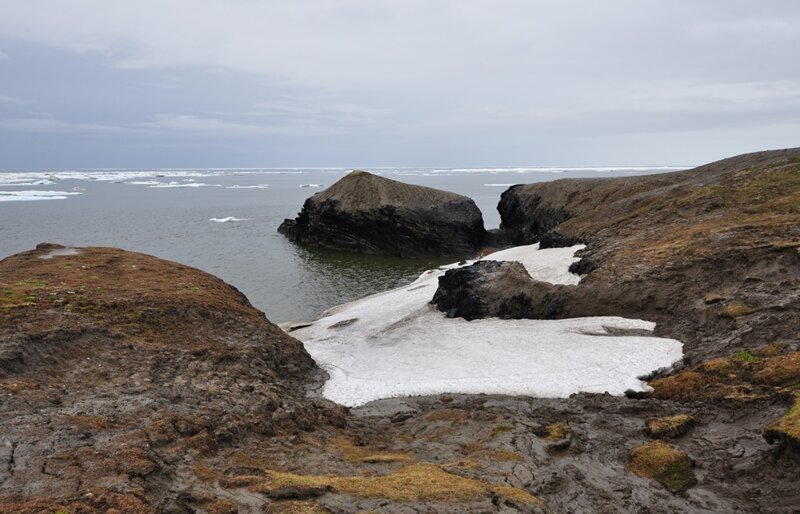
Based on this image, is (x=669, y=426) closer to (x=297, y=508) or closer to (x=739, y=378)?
(x=739, y=378)

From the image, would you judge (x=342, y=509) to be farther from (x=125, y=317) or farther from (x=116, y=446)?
(x=125, y=317)

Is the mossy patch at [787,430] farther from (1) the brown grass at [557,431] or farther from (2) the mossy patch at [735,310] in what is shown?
(2) the mossy patch at [735,310]

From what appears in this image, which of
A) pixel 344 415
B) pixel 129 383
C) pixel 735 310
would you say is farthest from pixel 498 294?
pixel 129 383

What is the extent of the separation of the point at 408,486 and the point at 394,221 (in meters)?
56.7

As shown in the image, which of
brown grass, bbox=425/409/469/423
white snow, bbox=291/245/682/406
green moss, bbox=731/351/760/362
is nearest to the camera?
brown grass, bbox=425/409/469/423

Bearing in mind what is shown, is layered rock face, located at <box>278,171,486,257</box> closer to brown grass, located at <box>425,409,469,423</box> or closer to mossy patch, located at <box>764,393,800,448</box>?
brown grass, located at <box>425,409,469,423</box>

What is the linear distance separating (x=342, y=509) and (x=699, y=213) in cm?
3276

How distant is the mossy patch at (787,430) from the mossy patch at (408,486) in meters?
5.57

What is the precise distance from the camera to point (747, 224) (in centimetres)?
2848

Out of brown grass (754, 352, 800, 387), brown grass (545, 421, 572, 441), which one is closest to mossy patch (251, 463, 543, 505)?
brown grass (545, 421, 572, 441)

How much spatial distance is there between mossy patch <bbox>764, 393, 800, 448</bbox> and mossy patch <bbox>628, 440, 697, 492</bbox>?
5.87ft

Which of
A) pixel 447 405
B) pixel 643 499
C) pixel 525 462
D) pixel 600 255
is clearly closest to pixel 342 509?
pixel 525 462

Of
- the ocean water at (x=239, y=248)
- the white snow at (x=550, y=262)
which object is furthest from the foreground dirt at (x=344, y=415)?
the ocean water at (x=239, y=248)

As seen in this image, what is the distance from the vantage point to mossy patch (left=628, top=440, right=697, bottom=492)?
11.9 metres
